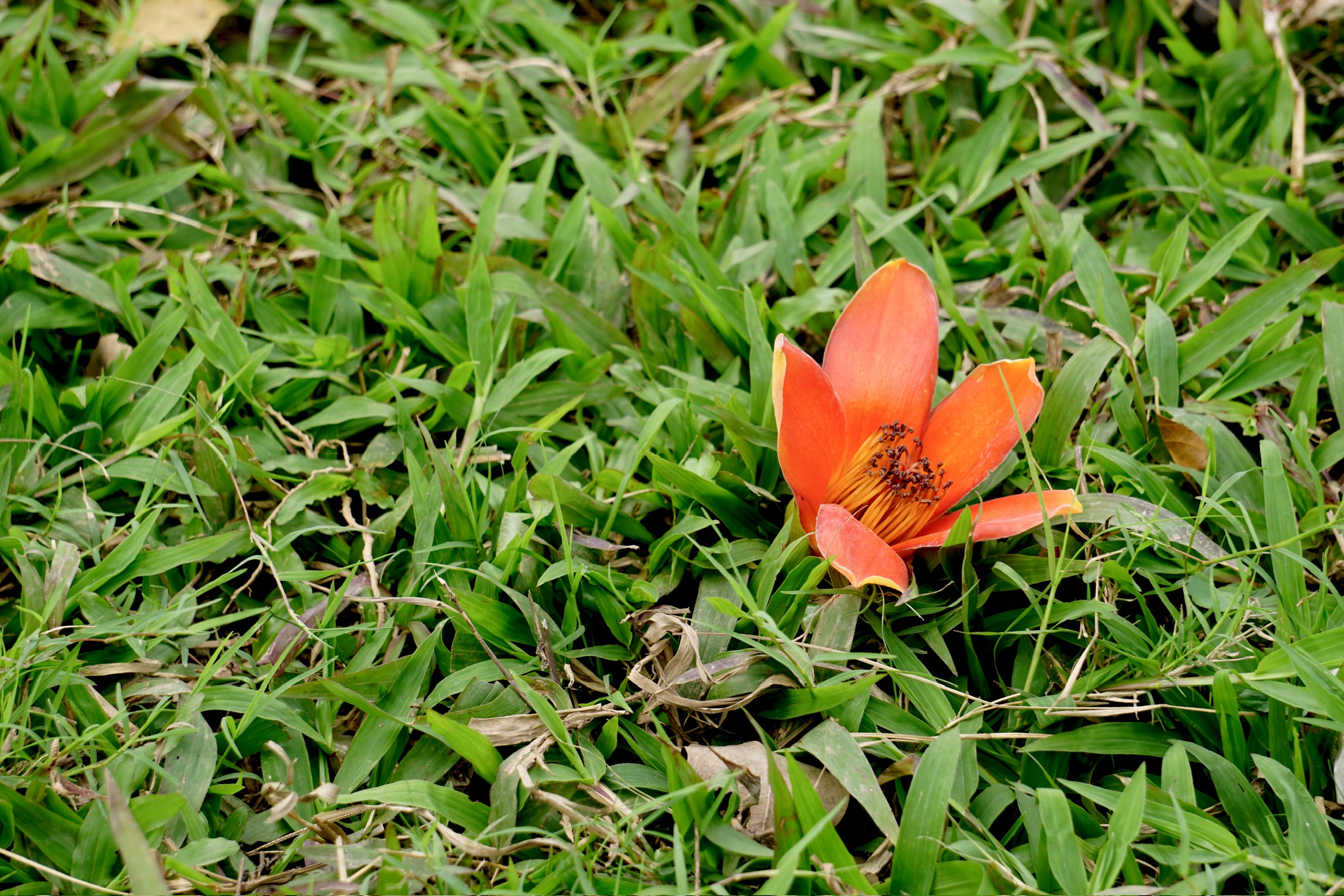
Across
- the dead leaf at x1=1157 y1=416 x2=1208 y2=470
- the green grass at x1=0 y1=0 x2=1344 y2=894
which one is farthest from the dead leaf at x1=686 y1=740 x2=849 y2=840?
the dead leaf at x1=1157 y1=416 x2=1208 y2=470

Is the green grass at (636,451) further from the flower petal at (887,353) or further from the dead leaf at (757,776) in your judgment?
the flower petal at (887,353)

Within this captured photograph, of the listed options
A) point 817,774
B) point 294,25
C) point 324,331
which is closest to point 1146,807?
point 817,774

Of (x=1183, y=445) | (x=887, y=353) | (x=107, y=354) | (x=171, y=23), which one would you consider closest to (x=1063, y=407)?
(x=1183, y=445)

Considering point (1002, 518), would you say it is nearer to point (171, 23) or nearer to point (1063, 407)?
point (1063, 407)

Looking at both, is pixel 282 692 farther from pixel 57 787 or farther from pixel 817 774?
pixel 817 774

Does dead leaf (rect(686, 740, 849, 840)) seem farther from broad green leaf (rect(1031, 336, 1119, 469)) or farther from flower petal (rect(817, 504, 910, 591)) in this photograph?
broad green leaf (rect(1031, 336, 1119, 469))

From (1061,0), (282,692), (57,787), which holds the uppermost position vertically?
(1061,0)
